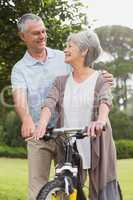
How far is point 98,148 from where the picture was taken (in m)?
4.66

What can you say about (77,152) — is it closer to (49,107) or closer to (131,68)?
(49,107)

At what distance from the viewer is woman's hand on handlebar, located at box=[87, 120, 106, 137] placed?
4297 mm

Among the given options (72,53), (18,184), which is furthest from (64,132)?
(18,184)

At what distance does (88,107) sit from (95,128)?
45 centimetres

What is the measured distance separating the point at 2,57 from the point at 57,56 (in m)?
7.55

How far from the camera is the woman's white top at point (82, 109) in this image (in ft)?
15.5

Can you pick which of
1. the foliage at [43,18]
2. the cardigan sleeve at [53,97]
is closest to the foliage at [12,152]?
the foliage at [43,18]

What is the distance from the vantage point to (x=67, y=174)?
14.6ft

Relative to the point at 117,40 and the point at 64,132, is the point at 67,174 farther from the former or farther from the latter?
the point at 117,40

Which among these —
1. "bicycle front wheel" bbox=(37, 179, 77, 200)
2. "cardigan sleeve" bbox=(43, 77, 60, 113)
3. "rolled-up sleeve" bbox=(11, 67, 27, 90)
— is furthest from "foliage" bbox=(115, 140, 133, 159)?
"bicycle front wheel" bbox=(37, 179, 77, 200)

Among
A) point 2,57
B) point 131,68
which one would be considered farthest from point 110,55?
point 2,57

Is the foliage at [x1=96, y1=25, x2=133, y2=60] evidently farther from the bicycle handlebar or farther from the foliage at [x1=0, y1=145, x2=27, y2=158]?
the bicycle handlebar

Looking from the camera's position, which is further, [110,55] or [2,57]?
[110,55]

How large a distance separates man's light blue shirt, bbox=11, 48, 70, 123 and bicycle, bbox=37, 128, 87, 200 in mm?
640
